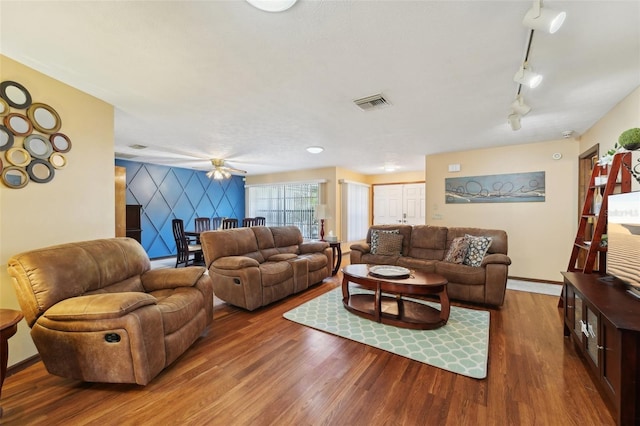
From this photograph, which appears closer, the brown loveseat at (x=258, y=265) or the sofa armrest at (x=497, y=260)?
the brown loveseat at (x=258, y=265)

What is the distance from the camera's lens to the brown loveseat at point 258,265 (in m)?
3.02

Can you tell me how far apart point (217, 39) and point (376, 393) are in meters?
2.50

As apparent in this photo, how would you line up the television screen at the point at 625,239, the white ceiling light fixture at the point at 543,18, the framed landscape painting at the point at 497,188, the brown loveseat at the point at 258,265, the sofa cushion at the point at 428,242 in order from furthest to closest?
the framed landscape painting at the point at 497,188, the sofa cushion at the point at 428,242, the brown loveseat at the point at 258,265, the television screen at the point at 625,239, the white ceiling light fixture at the point at 543,18

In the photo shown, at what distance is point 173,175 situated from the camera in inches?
261

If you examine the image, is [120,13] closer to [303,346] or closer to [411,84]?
[411,84]

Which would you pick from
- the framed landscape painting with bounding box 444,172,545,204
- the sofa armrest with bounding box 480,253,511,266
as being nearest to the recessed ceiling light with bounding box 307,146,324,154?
the framed landscape painting with bounding box 444,172,545,204

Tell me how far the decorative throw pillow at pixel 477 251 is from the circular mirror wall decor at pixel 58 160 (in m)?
4.41

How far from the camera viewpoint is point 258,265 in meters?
3.14

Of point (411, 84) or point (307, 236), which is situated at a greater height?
point (411, 84)

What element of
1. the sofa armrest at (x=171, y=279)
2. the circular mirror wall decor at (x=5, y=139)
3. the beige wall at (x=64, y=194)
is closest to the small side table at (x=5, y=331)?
the beige wall at (x=64, y=194)

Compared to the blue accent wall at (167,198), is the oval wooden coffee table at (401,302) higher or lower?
lower

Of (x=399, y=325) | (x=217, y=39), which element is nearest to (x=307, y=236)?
(x=399, y=325)

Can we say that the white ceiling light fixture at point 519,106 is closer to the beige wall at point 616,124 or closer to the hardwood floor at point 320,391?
the beige wall at point 616,124

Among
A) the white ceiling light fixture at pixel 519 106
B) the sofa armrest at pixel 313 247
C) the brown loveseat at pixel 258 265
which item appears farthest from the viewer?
the sofa armrest at pixel 313 247
